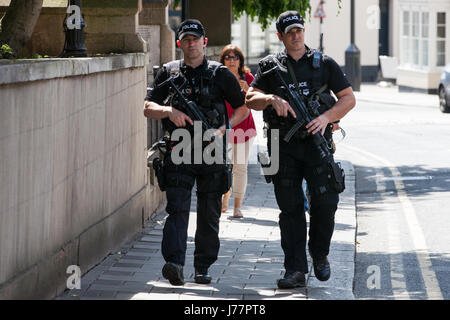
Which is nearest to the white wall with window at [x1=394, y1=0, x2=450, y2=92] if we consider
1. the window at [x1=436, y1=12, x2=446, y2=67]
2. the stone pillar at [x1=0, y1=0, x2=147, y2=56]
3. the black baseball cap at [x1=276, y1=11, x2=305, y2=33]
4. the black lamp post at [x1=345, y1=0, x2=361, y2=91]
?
the window at [x1=436, y1=12, x2=446, y2=67]

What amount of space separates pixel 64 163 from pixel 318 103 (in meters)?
1.84

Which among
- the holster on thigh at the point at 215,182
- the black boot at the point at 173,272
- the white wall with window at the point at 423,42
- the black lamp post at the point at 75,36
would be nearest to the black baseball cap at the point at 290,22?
the holster on thigh at the point at 215,182

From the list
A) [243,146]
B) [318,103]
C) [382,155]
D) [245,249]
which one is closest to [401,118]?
[382,155]

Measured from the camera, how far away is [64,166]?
7.35m

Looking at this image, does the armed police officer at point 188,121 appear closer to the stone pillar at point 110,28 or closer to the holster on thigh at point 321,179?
the holster on thigh at point 321,179

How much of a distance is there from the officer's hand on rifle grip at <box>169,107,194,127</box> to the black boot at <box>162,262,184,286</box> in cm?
99

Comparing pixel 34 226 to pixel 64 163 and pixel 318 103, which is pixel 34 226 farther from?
pixel 318 103

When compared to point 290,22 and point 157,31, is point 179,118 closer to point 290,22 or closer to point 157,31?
point 290,22

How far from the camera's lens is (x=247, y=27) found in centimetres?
4400

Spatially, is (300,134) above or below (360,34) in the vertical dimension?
below

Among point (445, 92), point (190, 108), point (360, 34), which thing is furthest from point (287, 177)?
point (360, 34)

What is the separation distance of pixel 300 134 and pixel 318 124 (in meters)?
0.16

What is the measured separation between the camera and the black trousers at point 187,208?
7488 millimetres

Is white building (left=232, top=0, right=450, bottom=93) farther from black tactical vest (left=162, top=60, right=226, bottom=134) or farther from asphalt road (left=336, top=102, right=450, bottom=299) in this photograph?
black tactical vest (left=162, top=60, right=226, bottom=134)
